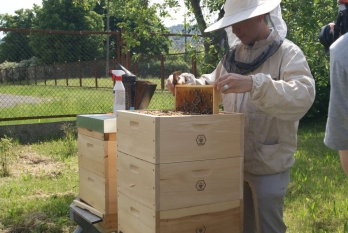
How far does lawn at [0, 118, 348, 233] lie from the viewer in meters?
4.28

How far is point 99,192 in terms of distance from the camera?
2.93 m

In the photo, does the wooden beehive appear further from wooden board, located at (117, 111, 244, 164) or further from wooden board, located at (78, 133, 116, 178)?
wooden board, located at (78, 133, 116, 178)

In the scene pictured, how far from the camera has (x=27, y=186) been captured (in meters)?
5.57

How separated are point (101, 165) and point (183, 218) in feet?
2.51

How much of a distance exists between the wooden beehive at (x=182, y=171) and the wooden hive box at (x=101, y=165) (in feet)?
0.77

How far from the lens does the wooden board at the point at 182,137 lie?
221cm

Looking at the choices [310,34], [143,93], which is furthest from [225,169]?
[310,34]

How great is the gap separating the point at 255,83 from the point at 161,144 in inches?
22.1

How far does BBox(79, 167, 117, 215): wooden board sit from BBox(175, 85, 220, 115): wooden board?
66 cm

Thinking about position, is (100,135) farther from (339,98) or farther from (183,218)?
(339,98)

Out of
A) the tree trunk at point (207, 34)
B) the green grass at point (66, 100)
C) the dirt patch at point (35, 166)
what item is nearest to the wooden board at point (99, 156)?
the dirt patch at point (35, 166)

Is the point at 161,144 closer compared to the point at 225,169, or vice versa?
the point at 161,144

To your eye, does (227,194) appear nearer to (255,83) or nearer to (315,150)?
(255,83)

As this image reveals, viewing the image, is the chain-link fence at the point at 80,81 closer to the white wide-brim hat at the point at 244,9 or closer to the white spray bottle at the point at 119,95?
the white spray bottle at the point at 119,95
